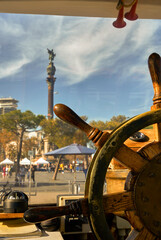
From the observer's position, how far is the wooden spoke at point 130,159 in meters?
0.38

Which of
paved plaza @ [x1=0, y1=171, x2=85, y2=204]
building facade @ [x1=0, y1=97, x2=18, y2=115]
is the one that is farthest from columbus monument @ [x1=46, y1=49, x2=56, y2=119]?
paved plaza @ [x1=0, y1=171, x2=85, y2=204]

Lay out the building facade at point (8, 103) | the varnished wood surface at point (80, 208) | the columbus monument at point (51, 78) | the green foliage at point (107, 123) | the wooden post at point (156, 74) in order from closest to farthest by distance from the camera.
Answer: the varnished wood surface at point (80, 208) → the wooden post at point (156, 74) → the green foliage at point (107, 123) → the columbus monument at point (51, 78) → the building facade at point (8, 103)

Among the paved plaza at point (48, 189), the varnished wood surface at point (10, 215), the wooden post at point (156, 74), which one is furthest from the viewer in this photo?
the paved plaza at point (48, 189)

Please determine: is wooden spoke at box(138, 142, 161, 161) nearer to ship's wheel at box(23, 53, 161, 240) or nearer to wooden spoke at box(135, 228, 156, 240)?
ship's wheel at box(23, 53, 161, 240)

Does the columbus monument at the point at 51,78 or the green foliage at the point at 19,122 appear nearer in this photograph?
the green foliage at the point at 19,122

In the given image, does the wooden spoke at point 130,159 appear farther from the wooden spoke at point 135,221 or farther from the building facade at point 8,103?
the building facade at point 8,103

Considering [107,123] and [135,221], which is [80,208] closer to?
[135,221]

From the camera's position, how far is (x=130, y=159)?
382 millimetres

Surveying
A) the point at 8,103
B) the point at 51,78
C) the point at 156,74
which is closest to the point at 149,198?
the point at 156,74

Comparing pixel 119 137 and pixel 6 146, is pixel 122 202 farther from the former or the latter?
pixel 6 146

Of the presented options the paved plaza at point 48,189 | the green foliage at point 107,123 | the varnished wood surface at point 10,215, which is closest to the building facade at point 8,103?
the green foliage at point 107,123

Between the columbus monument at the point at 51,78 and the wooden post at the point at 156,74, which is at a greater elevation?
the columbus monument at the point at 51,78

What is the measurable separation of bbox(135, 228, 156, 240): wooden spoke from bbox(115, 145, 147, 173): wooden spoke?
9cm

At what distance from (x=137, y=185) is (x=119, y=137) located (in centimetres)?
8
